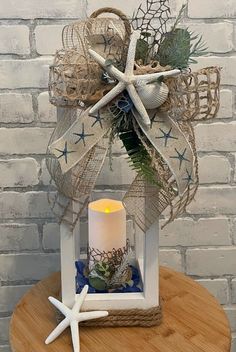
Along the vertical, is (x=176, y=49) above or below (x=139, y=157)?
above

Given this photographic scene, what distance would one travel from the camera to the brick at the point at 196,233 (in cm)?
119

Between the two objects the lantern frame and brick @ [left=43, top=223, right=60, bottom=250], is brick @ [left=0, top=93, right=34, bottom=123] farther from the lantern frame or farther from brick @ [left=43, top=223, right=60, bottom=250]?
the lantern frame

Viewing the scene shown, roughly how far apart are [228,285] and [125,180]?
372 mm

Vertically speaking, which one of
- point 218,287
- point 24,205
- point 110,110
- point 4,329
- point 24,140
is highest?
point 110,110

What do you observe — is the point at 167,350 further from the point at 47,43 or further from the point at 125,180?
the point at 47,43

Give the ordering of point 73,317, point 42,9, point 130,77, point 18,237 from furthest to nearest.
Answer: point 18,237 → point 42,9 → point 73,317 → point 130,77

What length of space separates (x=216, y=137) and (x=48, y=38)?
1.43 feet

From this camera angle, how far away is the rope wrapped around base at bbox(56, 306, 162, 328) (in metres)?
0.86

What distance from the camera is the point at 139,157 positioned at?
0.76 m

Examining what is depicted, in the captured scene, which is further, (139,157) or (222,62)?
(222,62)

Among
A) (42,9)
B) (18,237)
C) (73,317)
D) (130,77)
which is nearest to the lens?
(130,77)

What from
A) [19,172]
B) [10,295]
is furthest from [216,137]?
[10,295]

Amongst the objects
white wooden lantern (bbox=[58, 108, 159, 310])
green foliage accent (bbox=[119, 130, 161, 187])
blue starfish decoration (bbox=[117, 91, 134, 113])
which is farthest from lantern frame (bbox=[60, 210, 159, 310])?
blue starfish decoration (bbox=[117, 91, 134, 113])

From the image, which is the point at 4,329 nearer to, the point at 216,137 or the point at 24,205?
the point at 24,205
